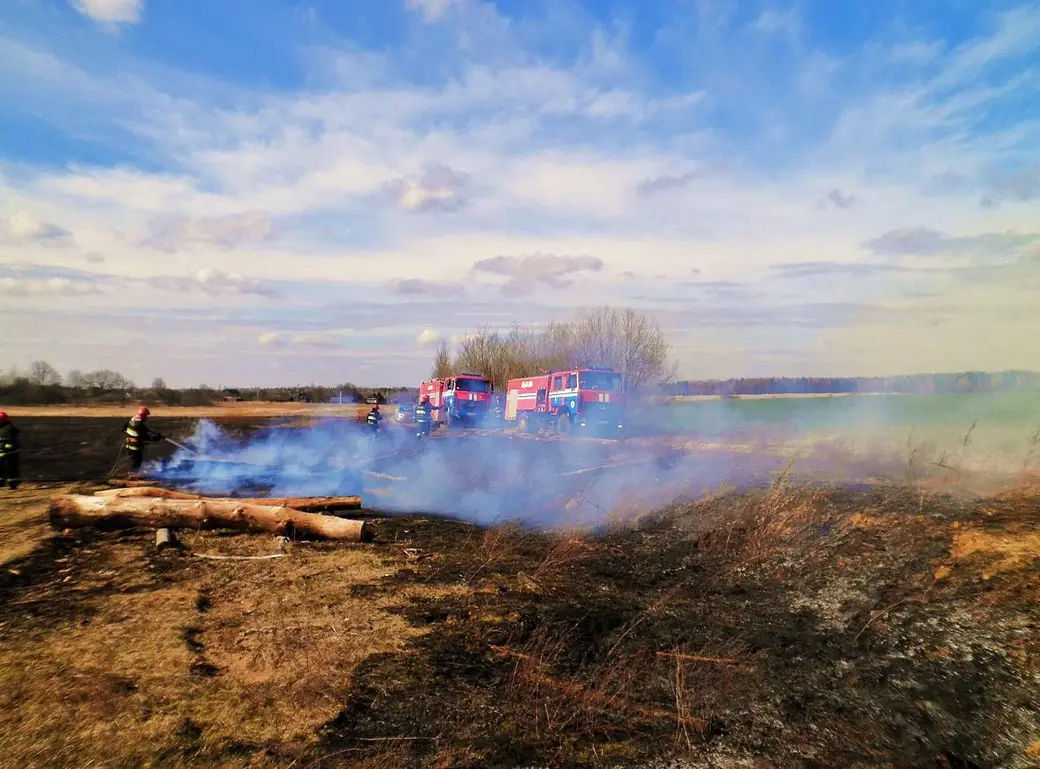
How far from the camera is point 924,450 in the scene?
1528cm

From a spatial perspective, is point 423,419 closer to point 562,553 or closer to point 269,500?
point 269,500

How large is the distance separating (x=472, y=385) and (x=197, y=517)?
23426 millimetres

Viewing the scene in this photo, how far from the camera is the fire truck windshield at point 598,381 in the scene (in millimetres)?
24812

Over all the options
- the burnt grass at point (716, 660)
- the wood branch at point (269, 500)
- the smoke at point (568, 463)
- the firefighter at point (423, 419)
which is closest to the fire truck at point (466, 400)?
the firefighter at point (423, 419)

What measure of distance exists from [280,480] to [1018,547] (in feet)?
51.6

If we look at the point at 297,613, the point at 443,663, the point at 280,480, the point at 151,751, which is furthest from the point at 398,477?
the point at 151,751

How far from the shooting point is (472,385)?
32.4 metres

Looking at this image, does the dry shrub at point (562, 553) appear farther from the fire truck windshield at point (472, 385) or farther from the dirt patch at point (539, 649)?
the fire truck windshield at point (472, 385)

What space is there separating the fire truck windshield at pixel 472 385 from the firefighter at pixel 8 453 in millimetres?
20151

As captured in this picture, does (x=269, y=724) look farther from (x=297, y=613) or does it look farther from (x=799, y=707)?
(x=799, y=707)

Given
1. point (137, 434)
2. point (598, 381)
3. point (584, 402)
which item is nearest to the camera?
point (137, 434)

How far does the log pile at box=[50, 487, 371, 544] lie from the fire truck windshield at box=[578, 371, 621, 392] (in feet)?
54.0

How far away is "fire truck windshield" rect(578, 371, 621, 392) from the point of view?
24.8 meters

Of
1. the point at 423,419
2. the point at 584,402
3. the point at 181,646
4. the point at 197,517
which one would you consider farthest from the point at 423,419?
the point at 181,646
